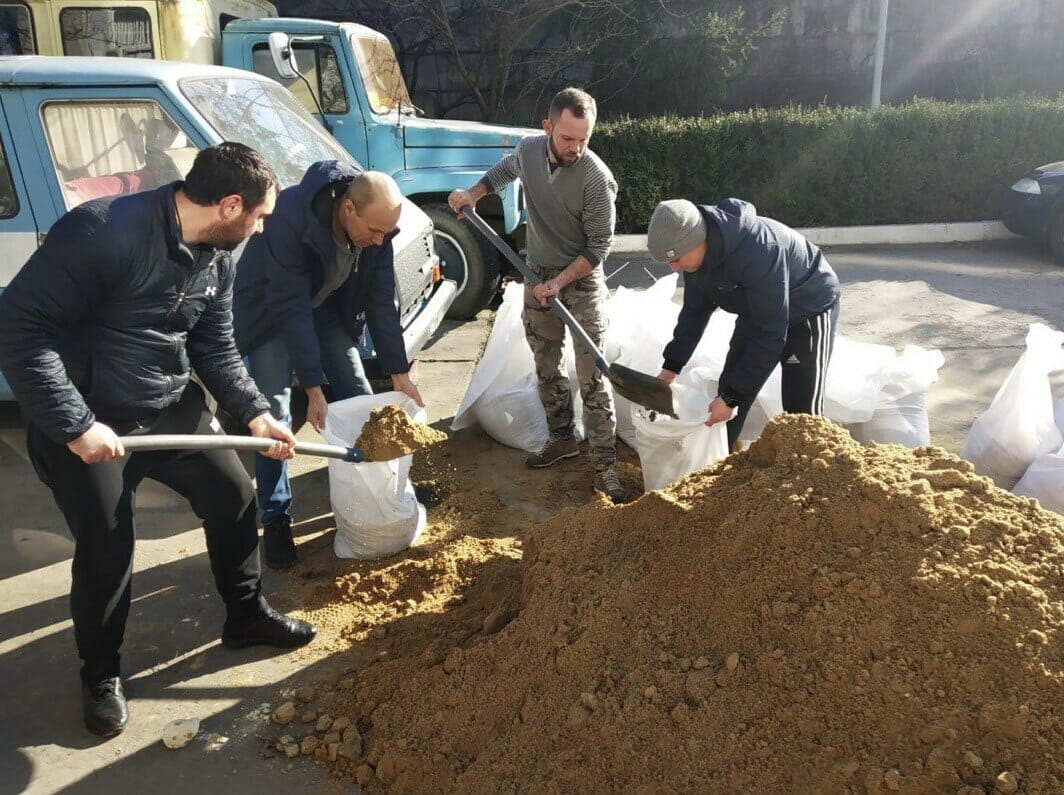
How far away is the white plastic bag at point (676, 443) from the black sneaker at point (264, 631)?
5.42 ft

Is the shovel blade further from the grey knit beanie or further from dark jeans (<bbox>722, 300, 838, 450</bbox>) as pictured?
the grey knit beanie

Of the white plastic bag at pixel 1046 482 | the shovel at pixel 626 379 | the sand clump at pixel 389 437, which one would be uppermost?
the shovel at pixel 626 379

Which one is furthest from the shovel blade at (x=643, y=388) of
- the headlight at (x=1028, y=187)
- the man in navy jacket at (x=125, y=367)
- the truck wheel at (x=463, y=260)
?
the headlight at (x=1028, y=187)

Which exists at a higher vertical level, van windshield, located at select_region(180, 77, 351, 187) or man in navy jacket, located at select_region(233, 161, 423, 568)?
van windshield, located at select_region(180, 77, 351, 187)

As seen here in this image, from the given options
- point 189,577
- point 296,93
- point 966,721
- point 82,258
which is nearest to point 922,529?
point 966,721

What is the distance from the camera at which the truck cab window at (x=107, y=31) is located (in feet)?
21.1

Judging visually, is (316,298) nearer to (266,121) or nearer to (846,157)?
(266,121)

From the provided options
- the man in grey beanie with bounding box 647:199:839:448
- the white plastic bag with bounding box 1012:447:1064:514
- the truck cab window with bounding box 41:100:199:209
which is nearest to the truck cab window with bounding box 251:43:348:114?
the truck cab window with bounding box 41:100:199:209

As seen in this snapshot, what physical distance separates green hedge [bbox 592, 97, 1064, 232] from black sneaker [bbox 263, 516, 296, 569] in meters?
7.96

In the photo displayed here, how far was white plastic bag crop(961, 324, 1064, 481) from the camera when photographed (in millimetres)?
4020

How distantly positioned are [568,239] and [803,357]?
1187 mm

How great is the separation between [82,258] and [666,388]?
85.7 inches

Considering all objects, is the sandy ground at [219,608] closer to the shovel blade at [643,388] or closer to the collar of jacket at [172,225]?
the shovel blade at [643,388]

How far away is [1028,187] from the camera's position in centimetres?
932
